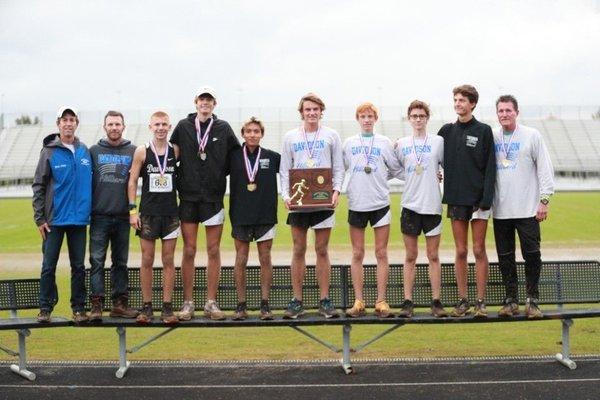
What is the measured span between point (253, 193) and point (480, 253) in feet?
6.80

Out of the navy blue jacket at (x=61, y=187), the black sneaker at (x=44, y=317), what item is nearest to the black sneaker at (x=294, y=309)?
the navy blue jacket at (x=61, y=187)

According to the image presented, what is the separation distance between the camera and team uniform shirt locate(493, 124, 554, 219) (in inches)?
249

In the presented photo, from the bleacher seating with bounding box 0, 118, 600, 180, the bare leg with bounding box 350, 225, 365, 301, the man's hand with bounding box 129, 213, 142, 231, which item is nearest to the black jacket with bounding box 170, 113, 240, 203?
the man's hand with bounding box 129, 213, 142, 231

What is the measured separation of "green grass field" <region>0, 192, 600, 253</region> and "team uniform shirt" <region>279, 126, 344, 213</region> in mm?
13013

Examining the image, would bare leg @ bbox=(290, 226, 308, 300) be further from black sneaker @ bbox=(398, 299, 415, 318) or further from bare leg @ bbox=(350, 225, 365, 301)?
black sneaker @ bbox=(398, 299, 415, 318)

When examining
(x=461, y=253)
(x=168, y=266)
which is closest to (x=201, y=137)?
(x=168, y=266)

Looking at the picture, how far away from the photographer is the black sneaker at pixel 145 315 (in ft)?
21.2

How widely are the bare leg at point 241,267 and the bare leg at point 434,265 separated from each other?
1.62m

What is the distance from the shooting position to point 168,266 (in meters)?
6.51

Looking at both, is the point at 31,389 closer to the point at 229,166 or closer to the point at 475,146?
the point at 229,166

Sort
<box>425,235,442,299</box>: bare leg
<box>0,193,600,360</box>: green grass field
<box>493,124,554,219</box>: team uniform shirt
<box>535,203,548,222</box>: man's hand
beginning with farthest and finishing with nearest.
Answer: <box>0,193,600,360</box>: green grass field → <box>425,235,442,299</box>: bare leg → <box>493,124,554,219</box>: team uniform shirt → <box>535,203,548,222</box>: man's hand

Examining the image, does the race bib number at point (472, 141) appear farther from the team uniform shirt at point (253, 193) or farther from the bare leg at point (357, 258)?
the team uniform shirt at point (253, 193)

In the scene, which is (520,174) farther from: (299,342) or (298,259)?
(299,342)

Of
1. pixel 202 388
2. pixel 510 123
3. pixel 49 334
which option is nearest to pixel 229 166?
pixel 202 388
